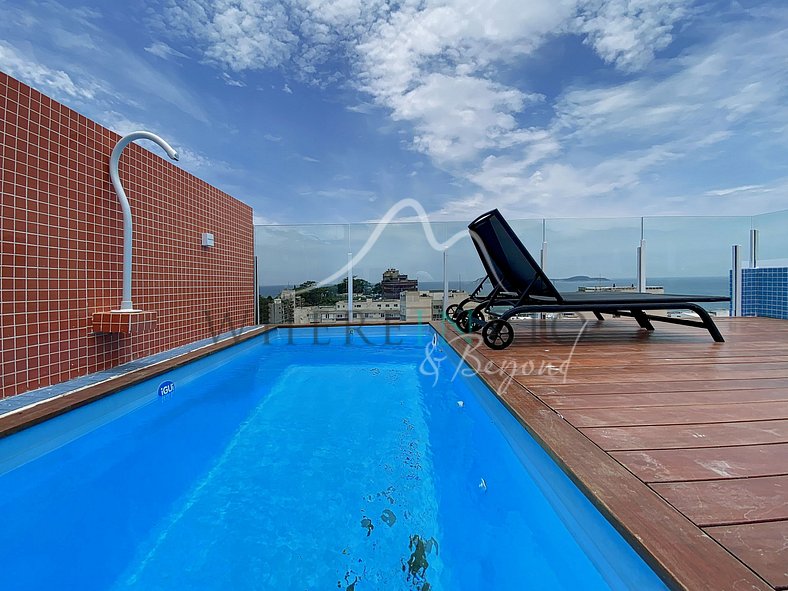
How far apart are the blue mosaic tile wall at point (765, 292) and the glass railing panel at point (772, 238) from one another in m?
0.39

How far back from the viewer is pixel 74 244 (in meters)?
2.80

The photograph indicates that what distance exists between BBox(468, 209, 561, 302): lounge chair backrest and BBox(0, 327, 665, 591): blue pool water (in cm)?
124

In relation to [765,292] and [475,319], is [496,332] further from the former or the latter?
[765,292]

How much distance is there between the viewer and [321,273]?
667cm

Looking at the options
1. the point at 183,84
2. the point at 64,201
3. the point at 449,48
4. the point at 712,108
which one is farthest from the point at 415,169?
the point at 64,201

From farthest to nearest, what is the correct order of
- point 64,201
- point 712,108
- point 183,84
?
point 712,108 < point 183,84 < point 64,201

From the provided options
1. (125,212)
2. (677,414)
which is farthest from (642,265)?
(125,212)

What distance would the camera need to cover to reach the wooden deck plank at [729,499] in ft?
3.17

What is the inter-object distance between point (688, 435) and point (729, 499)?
468 millimetres

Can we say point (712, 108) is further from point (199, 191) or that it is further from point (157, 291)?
point (157, 291)

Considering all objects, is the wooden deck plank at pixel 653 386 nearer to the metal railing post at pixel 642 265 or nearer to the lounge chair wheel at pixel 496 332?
the lounge chair wheel at pixel 496 332

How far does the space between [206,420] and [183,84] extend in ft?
19.0

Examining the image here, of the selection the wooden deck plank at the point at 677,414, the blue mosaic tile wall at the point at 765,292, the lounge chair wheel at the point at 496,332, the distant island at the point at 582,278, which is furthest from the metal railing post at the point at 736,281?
the wooden deck plank at the point at 677,414

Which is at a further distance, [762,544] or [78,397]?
[78,397]
